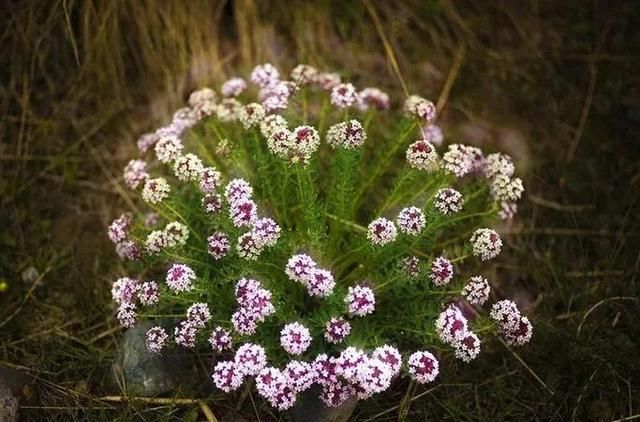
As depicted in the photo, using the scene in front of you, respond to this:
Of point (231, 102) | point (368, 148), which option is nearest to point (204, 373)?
point (231, 102)

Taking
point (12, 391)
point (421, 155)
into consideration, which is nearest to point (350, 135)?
point (421, 155)

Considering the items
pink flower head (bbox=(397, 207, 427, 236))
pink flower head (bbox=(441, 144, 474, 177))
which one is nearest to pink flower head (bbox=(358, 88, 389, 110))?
pink flower head (bbox=(441, 144, 474, 177))

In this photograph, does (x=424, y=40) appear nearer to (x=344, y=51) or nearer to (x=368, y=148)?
(x=344, y=51)

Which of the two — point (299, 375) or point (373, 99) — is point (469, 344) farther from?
point (373, 99)

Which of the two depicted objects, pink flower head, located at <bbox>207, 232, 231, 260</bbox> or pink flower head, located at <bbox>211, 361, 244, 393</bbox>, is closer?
pink flower head, located at <bbox>211, 361, 244, 393</bbox>

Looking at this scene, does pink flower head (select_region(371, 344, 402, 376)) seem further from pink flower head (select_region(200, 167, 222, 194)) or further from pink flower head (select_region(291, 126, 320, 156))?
pink flower head (select_region(200, 167, 222, 194))

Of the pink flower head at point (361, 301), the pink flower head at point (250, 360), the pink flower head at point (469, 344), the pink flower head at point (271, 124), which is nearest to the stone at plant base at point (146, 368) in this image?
the pink flower head at point (250, 360)
